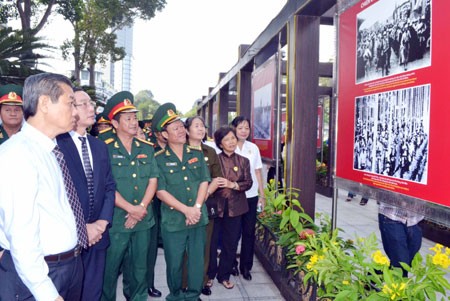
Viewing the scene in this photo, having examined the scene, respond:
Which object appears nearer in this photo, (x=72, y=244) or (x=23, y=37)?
(x=72, y=244)

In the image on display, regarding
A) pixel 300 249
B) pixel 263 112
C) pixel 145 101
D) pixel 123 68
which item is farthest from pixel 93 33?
pixel 123 68

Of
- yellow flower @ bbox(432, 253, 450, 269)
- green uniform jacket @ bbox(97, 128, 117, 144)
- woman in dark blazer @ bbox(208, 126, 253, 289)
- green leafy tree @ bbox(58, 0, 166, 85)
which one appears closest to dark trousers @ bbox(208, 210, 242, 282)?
woman in dark blazer @ bbox(208, 126, 253, 289)

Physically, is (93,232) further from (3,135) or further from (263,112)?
(263,112)

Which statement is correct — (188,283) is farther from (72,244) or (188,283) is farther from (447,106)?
(447,106)

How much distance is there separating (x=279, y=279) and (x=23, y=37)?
8.47 m

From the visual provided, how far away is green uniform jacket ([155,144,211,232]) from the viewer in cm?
326

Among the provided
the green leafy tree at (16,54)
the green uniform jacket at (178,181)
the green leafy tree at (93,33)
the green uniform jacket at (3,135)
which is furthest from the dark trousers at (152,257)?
the green leafy tree at (93,33)

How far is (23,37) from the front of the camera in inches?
356

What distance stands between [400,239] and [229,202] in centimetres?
164

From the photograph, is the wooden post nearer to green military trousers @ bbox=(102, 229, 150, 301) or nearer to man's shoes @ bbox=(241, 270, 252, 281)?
man's shoes @ bbox=(241, 270, 252, 281)

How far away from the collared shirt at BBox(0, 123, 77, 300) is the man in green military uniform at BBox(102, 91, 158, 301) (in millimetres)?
1387

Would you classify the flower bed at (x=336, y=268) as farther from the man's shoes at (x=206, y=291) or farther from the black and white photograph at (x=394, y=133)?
the man's shoes at (x=206, y=291)

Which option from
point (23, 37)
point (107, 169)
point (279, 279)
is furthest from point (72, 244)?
point (23, 37)

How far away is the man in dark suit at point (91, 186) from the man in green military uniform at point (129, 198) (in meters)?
0.34
